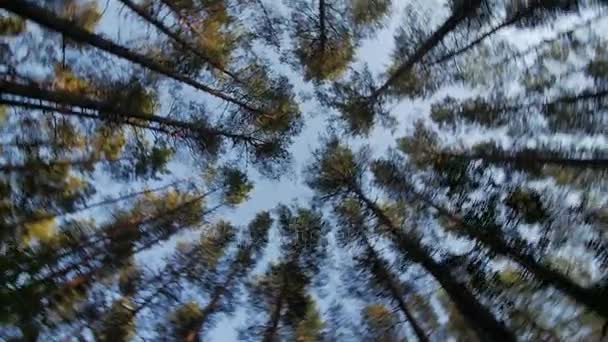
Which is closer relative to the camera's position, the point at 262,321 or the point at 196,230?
the point at 262,321

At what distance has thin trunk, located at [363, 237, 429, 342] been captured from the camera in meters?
9.28

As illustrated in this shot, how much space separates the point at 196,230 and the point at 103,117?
3.70m

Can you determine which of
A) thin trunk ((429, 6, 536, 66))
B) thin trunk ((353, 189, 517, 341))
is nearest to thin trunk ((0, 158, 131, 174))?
thin trunk ((353, 189, 517, 341))

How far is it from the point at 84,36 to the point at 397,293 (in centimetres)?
609

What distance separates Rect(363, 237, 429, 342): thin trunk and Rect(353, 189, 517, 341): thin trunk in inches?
18.3

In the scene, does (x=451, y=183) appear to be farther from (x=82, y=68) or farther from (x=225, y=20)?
(x=82, y=68)

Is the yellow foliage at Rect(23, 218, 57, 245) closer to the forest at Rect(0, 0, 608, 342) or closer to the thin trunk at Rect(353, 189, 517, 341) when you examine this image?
the forest at Rect(0, 0, 608, 342)

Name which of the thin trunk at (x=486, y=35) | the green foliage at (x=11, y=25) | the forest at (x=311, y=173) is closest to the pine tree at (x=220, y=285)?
the forest at (x=311, y=173)

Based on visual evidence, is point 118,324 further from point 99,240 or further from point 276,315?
point 276,315

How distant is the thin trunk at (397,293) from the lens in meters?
9.28

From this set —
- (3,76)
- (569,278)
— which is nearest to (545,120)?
(569,278)

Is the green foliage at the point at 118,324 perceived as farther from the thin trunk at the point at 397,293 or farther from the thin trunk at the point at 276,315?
the thin trunk at the point at 397,293

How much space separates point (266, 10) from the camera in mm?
10805

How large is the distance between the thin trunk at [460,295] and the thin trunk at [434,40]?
8.23ft
